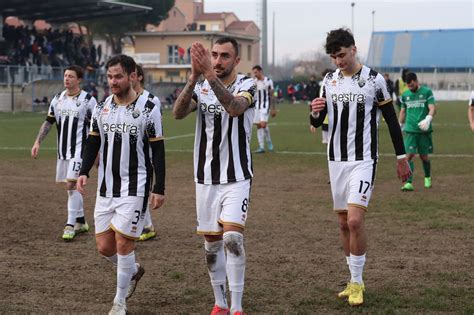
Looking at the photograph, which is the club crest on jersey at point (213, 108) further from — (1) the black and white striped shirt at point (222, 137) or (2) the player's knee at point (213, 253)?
(2) the player's knee at point (213, 253)

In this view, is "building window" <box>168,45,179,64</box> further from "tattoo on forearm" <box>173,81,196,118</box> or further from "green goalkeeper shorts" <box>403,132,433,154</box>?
"tattoo on forearm" <box>173,81,196,118</box>

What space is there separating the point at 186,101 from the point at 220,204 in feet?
→ 3.09

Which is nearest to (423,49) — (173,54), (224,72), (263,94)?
(173,54)

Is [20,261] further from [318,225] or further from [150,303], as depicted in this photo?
[318,225]

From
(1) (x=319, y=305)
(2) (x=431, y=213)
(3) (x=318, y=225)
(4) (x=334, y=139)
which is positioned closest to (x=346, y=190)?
(4) (x=334, y=139)

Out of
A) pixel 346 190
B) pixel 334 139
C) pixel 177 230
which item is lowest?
pixel 177 230

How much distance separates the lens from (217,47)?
266 inches

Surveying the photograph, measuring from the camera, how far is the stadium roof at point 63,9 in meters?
51.4

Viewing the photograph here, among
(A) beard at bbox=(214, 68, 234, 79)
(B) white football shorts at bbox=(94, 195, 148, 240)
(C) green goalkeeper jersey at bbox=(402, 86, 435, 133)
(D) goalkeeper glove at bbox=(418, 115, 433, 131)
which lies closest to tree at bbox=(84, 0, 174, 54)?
(C) green goalkeeper jersey at bbox=(402, 86, 435, 133)

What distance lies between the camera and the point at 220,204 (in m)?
6.82

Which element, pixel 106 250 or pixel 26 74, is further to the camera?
pixel 26 74

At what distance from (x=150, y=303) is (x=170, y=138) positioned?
1971cm

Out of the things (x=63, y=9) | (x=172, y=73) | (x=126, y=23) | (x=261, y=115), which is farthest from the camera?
(x=172, y=73)

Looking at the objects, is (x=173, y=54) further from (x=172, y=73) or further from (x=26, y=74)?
(x=26, y=74)
